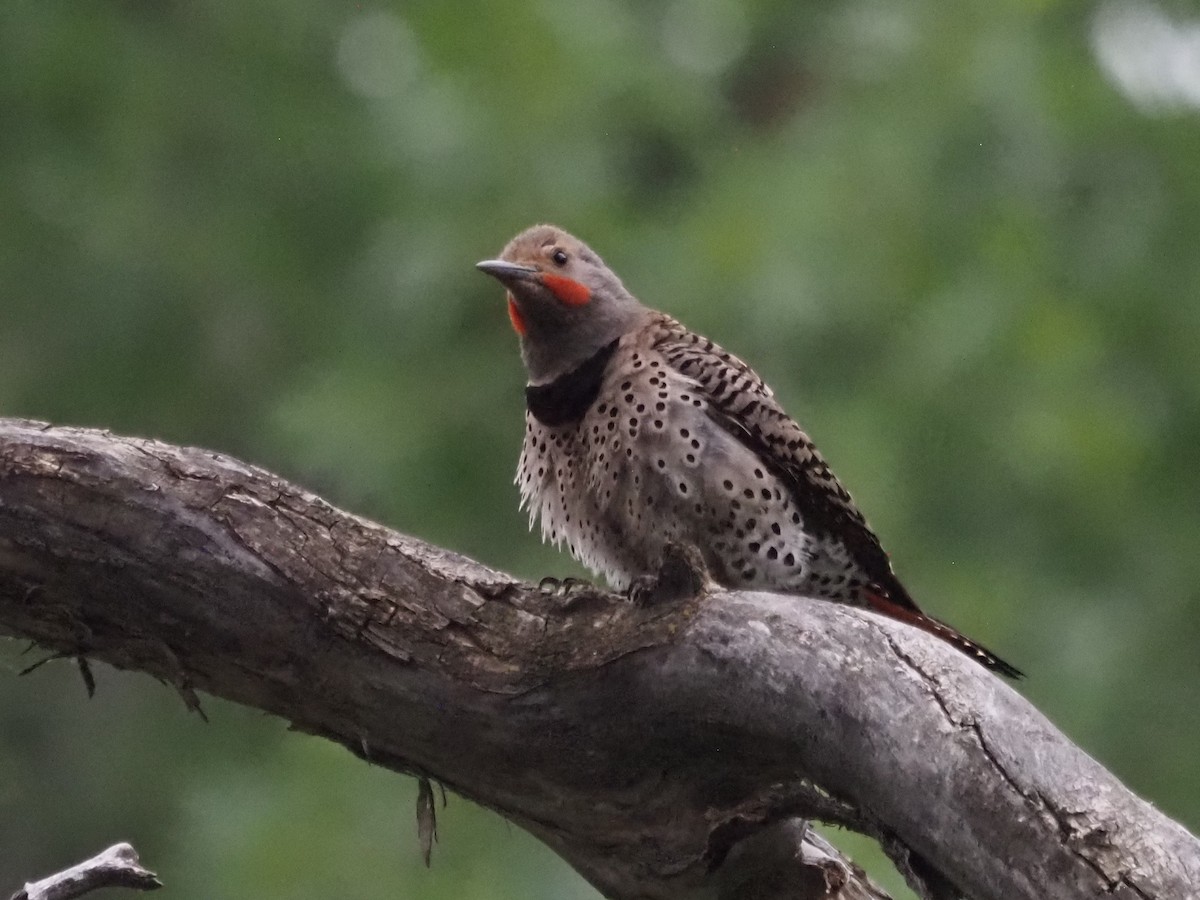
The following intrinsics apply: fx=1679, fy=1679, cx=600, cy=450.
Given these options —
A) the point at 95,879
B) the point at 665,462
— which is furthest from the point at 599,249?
the point at 95,879

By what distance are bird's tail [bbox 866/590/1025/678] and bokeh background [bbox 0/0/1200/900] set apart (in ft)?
6.38

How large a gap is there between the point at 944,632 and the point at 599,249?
3048 mm

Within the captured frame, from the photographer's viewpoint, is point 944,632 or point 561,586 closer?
point 561,586

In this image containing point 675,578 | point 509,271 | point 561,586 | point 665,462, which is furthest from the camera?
point 509,271

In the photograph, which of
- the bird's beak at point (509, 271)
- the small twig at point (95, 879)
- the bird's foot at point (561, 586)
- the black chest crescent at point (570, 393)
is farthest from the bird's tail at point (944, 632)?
the small twig at point (95, 879)

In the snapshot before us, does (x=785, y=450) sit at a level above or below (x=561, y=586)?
above

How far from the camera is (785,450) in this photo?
4.30 m

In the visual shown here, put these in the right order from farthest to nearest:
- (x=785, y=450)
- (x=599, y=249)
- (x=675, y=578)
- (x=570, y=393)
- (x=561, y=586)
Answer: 1. (x=599, y=249)
2. (x=570, y=393)
3. (x=785, y=450)
4. (x=561, y=586)
5. (x=675, y=578)

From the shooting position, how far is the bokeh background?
6.61 metres

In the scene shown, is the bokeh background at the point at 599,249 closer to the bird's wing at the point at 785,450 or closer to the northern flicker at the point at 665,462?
the northern flicker at the point at 665,462

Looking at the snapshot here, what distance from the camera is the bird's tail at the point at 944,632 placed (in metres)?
4.01

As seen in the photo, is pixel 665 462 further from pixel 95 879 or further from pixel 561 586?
pixel 95 879

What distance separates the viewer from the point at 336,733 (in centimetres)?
349

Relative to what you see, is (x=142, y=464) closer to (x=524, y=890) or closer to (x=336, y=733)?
(x=336, y=733)
